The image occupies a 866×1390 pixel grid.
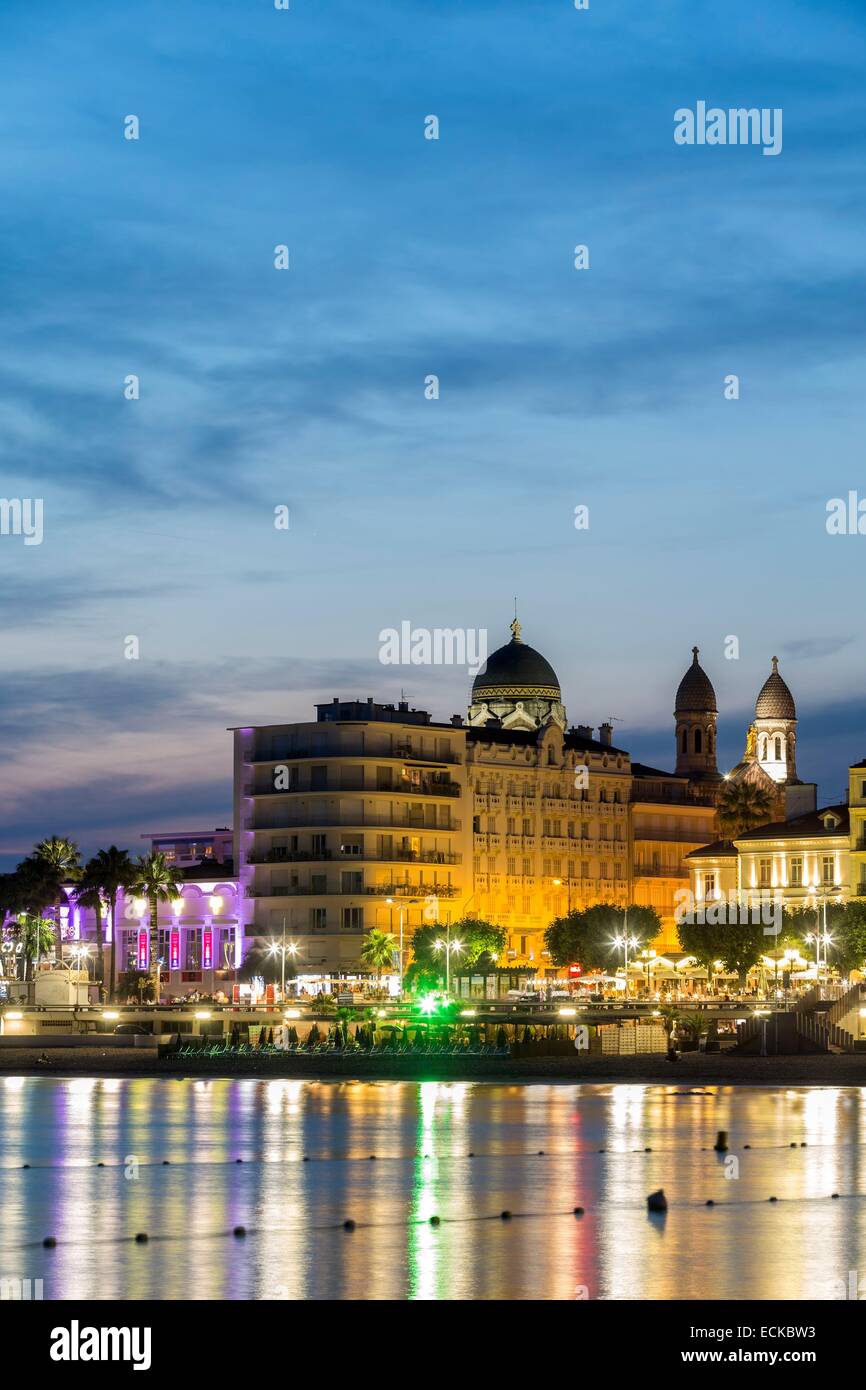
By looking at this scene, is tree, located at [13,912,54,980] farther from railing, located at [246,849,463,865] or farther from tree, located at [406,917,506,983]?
tree, located at [406,917,506,983]

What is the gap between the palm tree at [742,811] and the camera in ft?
634

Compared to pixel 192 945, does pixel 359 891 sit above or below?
above

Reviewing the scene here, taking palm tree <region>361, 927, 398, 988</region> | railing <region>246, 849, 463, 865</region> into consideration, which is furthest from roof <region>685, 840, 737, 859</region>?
palm tree <region>361, 927, 398, 988</region>

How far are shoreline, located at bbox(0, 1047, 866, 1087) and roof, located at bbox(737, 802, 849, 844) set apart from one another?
78.4m

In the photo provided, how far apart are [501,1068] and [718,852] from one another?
99906mm

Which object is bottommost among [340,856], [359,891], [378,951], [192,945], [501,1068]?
[501,1068]

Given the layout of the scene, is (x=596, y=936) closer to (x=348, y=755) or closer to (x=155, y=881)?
(x=348, y=755)

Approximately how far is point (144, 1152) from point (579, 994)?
339ft

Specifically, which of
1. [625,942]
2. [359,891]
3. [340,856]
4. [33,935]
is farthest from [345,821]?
[33,935]

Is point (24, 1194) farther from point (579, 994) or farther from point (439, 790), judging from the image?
point (439, 790)

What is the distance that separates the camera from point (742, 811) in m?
193

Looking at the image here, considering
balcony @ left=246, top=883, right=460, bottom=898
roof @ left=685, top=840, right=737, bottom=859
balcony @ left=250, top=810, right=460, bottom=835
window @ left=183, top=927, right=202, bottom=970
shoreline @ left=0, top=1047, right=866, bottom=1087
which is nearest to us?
shoreline @ left=0, top=1047, right=866, bottom=1087

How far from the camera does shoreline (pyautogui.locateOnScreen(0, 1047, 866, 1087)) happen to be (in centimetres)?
7756
